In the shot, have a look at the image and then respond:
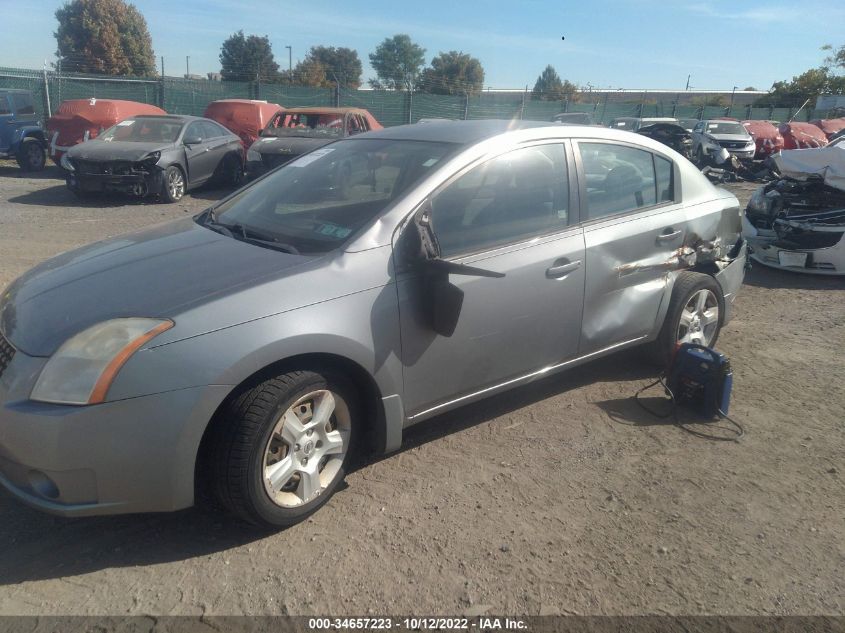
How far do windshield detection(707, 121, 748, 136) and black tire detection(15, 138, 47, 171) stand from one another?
18.8m

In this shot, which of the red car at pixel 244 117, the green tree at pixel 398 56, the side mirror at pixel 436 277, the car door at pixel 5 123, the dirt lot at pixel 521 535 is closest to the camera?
the dirt lot at pixel 521 535

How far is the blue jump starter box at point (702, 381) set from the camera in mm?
3977

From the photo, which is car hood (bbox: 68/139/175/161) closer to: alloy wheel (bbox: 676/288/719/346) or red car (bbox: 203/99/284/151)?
red car (bbox: 203/99/284/151)

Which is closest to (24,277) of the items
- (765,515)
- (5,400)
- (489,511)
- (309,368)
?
(5,400)

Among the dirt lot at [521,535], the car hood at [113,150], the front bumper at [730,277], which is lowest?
the dirt lot at [521,535]

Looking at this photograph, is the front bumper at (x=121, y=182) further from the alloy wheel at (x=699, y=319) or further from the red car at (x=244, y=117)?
the alloy wheel at (x=699, y=319)

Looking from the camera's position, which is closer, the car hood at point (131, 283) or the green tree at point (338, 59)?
the car hood at point (131, 283)

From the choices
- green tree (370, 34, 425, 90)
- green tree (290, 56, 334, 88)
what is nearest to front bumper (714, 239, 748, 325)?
green tree (290, 56, 334, 88)

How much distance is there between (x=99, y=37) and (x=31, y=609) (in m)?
63.9

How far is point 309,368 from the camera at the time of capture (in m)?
2.85

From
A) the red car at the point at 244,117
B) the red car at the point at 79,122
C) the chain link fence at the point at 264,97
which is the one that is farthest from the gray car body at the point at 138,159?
the chain link fence at the point at 264,97

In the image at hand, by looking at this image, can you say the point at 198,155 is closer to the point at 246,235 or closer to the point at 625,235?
the point at 246,235

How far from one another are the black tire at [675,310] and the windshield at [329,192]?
189cm

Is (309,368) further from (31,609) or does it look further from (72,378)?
(31,609)
